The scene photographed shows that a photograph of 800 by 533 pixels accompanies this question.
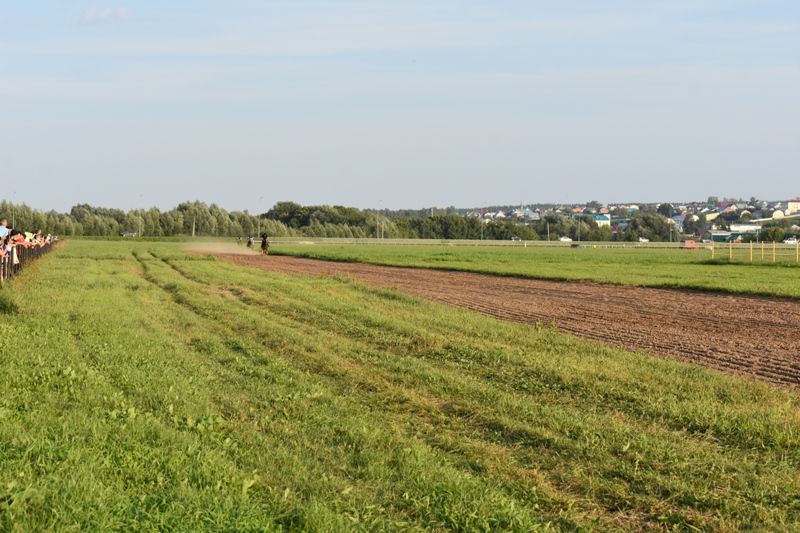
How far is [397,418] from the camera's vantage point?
917cm

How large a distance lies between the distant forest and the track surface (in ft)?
392

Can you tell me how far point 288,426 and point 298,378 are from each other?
2.69 metres

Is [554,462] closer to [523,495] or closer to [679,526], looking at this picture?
[523,495]

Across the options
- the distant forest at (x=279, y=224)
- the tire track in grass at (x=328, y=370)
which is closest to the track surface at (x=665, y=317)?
the tire track in grass at (x=328, y=370)

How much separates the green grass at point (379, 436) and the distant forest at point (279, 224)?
13212 cm

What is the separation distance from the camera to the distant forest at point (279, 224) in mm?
151875

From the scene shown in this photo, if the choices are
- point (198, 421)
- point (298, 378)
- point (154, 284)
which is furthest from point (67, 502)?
point (154, 284)

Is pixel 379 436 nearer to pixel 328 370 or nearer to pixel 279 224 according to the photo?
pixel 328 370

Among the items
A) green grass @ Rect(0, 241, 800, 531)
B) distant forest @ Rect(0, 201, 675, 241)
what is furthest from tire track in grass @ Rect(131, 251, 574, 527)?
distant forest @ Rect(0, 201, 675, 241)

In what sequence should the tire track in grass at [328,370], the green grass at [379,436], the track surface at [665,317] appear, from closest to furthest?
the green grass at [379,436], the tire track in grass at [328,370], the track surface at [665,317]

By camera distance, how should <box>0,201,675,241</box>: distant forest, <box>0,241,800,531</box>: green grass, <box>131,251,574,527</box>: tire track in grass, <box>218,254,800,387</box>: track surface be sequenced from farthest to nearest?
<box>0,201,675,241</box>: distant forest → <box>218,254,800,387</box>: track surface → <box>131,251,574,527</box>: tire track in grass → <box>0,241,800,531</box>: green grass

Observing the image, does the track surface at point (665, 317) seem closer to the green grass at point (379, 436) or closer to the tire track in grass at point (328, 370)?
the green grass at point (379, 436)

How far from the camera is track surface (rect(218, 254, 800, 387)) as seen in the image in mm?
13852

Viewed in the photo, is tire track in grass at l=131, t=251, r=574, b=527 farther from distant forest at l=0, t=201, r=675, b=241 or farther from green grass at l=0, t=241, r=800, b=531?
distant forest at l=0, t=201, r=675, b=241
